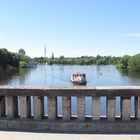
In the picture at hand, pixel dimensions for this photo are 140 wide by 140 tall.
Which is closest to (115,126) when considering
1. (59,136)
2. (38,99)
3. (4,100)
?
(59,136)

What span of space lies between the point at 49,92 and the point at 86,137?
135cm

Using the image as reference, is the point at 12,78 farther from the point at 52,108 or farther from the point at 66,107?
the point at 66,107

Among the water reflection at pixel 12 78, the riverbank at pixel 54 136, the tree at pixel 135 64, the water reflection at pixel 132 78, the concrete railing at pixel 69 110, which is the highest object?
the concrete railing at pixel 69 110

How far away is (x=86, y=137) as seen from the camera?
7094 mm

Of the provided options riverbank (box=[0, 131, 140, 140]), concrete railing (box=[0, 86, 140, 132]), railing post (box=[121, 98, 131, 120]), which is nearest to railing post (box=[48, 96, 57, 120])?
concrete railing (box=[0, 86, 140, 132])


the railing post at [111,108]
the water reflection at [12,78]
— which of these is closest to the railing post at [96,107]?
the railing post at [111,108]

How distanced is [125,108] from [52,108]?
1.64m

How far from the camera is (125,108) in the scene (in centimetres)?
749

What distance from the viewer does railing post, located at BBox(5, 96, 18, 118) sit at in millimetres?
7805

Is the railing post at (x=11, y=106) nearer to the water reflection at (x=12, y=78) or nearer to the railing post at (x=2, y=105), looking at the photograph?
the railing post at (x=2, y=105)

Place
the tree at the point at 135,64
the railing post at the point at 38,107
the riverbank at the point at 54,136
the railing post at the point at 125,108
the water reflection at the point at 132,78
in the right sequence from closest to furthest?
the riverbank at the point at 54,136 → the railing post at the point at 125,108 → the railing post at the point at 38,107 → the water reflection at the point at 132,78 → the tree at the point at 135,64

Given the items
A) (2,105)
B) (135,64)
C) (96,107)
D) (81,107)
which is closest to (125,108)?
(96,107)

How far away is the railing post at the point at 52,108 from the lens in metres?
7.65

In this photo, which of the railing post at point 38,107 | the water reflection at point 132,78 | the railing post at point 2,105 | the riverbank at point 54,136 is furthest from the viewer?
the water reflection at point 132,78
